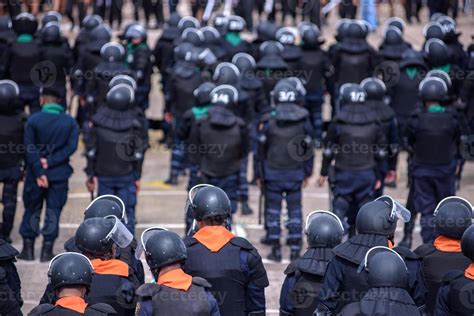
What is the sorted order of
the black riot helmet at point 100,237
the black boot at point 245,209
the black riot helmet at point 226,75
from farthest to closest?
1. the black boot at point 245,209
2. the black riot helmet at point 226,75
3. the black riot helmet at point 100,237

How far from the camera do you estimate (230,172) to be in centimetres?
1401

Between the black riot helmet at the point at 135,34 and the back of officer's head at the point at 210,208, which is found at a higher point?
the black riot helmet at the point at 135,34

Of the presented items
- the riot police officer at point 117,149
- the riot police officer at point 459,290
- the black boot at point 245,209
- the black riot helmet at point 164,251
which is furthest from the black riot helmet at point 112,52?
the riot police officer at point 459,290

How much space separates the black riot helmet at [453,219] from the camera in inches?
377

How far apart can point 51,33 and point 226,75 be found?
4182 mm

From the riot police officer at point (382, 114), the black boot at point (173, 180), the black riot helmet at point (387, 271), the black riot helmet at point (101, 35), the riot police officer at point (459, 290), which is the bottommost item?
the black boot at point (173, 180)

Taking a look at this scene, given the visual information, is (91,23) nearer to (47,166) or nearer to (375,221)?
(47,166)

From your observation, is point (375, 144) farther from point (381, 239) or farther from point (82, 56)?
point (82, 56)

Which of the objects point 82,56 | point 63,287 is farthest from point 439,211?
point 82,56

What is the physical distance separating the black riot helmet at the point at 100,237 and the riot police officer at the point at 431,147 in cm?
535

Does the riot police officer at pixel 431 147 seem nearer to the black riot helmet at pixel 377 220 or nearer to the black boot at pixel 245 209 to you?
the black boot at pixel 245 209

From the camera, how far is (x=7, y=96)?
43.8 feet

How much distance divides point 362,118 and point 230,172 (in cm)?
173

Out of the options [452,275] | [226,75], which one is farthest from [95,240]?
[226,75]
